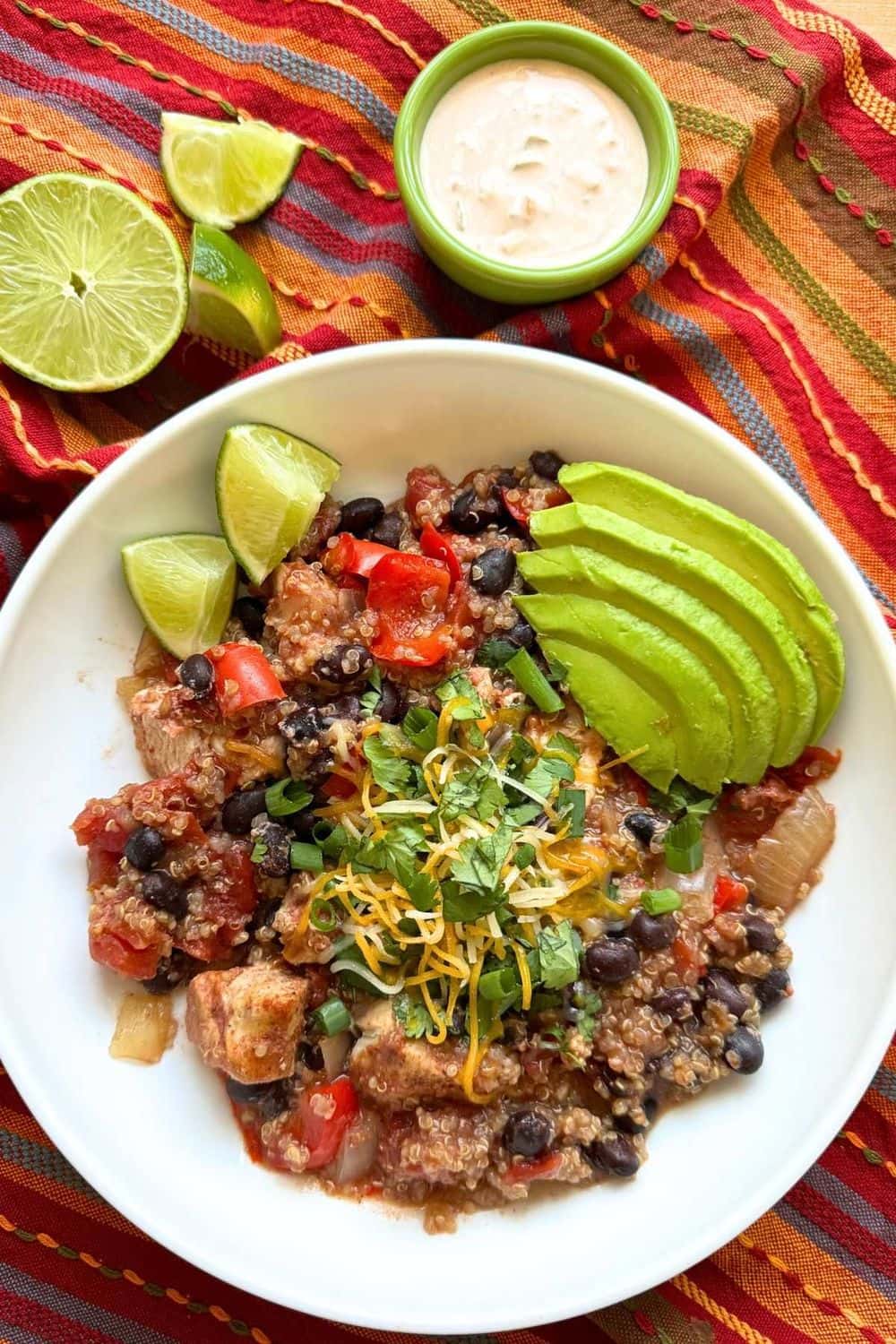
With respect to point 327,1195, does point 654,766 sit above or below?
above

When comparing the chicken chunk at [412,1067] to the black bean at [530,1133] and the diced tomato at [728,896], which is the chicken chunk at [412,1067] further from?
the diced tomato at [728,896]

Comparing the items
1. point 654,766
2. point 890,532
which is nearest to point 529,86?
point 890,532

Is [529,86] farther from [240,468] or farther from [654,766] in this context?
[654,766]

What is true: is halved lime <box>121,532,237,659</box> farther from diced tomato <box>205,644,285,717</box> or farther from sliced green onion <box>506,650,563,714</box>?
sliced green onion <box>506,650,563,714</box>

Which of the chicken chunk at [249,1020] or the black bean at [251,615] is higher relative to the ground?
the black bean at [251,615]

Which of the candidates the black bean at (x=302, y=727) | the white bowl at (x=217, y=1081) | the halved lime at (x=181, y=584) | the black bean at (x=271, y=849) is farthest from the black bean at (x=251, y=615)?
the black bean at (x=271, y=849)

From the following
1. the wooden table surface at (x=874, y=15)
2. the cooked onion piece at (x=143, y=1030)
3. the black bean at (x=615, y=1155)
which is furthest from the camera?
the wooden table surface at (x=874, y=15)

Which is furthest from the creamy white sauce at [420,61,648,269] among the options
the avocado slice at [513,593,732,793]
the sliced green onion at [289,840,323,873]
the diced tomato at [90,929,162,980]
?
the diced tomato at [90,929,162,980]
